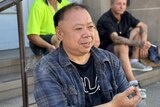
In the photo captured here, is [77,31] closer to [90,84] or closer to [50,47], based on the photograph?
[90,84]

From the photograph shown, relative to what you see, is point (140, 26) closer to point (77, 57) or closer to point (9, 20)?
point (9, 20)

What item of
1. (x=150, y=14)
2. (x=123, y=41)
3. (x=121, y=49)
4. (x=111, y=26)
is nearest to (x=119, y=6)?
(x=111, y=26)

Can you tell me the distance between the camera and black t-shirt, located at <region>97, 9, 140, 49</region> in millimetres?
4367

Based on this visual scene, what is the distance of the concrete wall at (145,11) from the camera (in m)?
5.18

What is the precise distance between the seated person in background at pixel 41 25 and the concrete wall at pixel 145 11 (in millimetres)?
1401

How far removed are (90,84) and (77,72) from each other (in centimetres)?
11

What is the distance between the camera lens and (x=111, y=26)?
4340 millimetres

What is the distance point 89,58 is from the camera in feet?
6.07

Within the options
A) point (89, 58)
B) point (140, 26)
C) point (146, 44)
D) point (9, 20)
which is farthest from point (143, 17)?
point (89, 58)

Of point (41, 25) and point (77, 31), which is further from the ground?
point (77, 31)

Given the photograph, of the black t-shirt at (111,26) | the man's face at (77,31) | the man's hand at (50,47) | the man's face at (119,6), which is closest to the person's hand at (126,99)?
the man's face at (77,31)

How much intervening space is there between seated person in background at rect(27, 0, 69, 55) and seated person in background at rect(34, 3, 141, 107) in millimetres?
1754

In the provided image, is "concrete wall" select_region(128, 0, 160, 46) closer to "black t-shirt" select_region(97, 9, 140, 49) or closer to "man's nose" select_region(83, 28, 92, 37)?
"black t-shirt" select_region(97, 9, 140, 49)

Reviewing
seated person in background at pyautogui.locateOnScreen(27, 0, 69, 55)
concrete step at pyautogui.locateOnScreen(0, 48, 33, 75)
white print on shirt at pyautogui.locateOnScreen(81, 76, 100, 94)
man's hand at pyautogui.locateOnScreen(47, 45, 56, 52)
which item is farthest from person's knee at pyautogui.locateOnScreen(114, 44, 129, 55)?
white print on shirt at pyautogui.locateOnScreen(81, 76, 100, 94)
